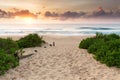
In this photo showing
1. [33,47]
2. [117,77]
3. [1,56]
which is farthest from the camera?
[33,47]

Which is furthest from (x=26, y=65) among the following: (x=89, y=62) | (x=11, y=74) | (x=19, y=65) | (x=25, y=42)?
(x=25, y=42)

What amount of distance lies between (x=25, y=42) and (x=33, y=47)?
637 millimetres

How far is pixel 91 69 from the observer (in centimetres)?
1152

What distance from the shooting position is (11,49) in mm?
13039

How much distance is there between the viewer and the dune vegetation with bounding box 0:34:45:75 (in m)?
11.0

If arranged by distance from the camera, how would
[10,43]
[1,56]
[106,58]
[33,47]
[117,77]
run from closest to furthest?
[117,77] → [1,56] → [106,58] → [10,43] → [33,47]

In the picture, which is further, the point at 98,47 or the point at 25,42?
the point at 25,42

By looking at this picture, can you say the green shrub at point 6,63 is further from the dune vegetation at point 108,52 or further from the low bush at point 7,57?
the dune vegetation at point 108,52

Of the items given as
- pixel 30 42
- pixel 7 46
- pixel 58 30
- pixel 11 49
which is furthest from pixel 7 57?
pixel 58 30

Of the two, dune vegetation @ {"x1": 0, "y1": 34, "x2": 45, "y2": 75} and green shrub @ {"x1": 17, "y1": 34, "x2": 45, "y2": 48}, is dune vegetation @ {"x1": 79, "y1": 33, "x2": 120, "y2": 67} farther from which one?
green shrub @ {"x1": 17, "y1": 34, "x2": 45, "y2": 48}

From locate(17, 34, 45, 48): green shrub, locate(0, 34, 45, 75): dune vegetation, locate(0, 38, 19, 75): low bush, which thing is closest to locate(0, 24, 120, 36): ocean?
locate(17, 34, 45, 48): green shrub

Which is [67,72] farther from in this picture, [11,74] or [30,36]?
[30,36]

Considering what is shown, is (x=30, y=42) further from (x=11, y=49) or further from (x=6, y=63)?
(x=6, y=63)

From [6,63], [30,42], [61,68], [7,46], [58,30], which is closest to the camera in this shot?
[6,63]
